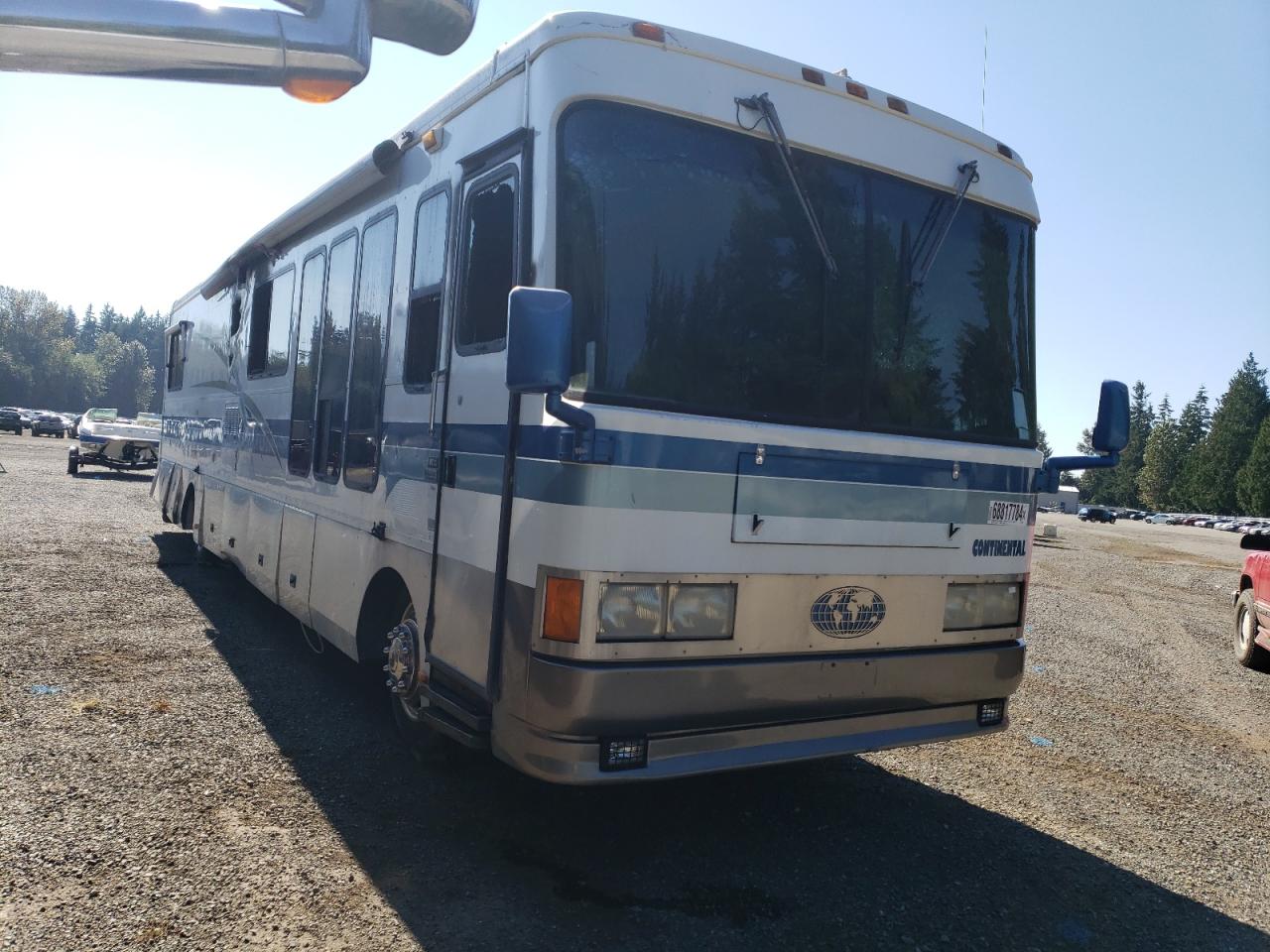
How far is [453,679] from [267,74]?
127 inches

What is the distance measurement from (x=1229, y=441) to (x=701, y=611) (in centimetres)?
11484

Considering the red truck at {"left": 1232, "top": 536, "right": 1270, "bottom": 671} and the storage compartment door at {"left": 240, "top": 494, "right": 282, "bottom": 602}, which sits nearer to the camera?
the storage compartment door at {"left": 240, "top": 494, "right": 282, "bottom": 602}

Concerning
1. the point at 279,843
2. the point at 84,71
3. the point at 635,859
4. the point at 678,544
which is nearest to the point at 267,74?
the point at 84,71

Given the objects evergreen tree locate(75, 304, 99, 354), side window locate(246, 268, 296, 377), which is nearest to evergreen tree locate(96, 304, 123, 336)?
evergreen tree locate(75, 304, 99, 354)

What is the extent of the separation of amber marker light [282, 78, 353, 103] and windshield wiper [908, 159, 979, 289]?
3032 mm

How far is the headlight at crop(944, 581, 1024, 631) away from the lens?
14.8ft

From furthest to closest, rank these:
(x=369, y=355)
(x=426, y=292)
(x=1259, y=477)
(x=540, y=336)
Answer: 1. (x=1259, y=477)
2. (x=369, y=355)
3. (x=426, y=292)
4. (x=540, y=336)

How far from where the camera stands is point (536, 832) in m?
4.33

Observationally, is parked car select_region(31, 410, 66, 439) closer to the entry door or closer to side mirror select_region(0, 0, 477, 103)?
side mirror select_region(0, 0, 477, 103)

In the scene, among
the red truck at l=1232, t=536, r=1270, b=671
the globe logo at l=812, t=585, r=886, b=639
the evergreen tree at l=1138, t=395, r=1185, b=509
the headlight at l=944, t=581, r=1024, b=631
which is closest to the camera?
the globe logo at l=812, t=585, r=886, b=639

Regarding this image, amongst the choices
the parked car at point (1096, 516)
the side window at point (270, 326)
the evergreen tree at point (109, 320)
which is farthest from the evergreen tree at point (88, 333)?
the side window at point (270, 326)

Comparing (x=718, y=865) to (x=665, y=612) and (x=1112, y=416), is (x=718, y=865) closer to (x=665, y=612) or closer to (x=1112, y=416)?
(x=665, y=612)

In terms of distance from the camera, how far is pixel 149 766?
4781mm

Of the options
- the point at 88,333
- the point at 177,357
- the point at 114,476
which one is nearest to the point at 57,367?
the point at 88,333
